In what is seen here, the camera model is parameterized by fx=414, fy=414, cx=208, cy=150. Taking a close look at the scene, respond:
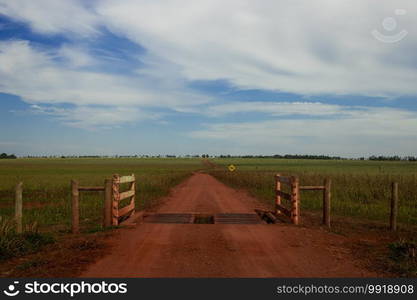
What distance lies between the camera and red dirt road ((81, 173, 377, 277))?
707 centimetres

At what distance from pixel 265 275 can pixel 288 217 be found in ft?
24.0

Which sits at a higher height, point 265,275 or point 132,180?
point 132,180

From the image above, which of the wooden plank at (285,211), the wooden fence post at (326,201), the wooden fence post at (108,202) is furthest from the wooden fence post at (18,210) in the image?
the wooden fence post at (326,201)

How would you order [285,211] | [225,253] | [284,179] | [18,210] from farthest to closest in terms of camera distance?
1. [284,179]
2. [285,211]
3. [18,210]
4. [225,253]

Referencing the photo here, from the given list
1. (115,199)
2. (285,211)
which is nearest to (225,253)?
(115,199)

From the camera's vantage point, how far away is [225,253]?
8.54 meters

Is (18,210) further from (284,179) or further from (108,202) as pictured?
(284,179)

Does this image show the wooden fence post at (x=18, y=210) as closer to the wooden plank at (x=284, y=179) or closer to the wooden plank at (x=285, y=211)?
the wooden plank at (x=285, y=211)

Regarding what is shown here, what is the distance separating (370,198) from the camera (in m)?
21.8

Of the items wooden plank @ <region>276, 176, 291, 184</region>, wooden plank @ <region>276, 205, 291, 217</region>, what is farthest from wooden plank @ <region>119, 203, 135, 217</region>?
wooden plank @ <region>276, 176, 291, 184</region>

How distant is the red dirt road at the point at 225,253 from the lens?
7070mm

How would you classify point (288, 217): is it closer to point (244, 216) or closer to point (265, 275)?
point (244, 216)

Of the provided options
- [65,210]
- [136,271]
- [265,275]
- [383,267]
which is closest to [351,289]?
[265,275]

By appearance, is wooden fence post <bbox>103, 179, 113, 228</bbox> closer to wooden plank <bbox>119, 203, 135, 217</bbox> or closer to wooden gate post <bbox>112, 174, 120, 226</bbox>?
wooden gate post <bbox>112, 174, 120, 226</bbox>
